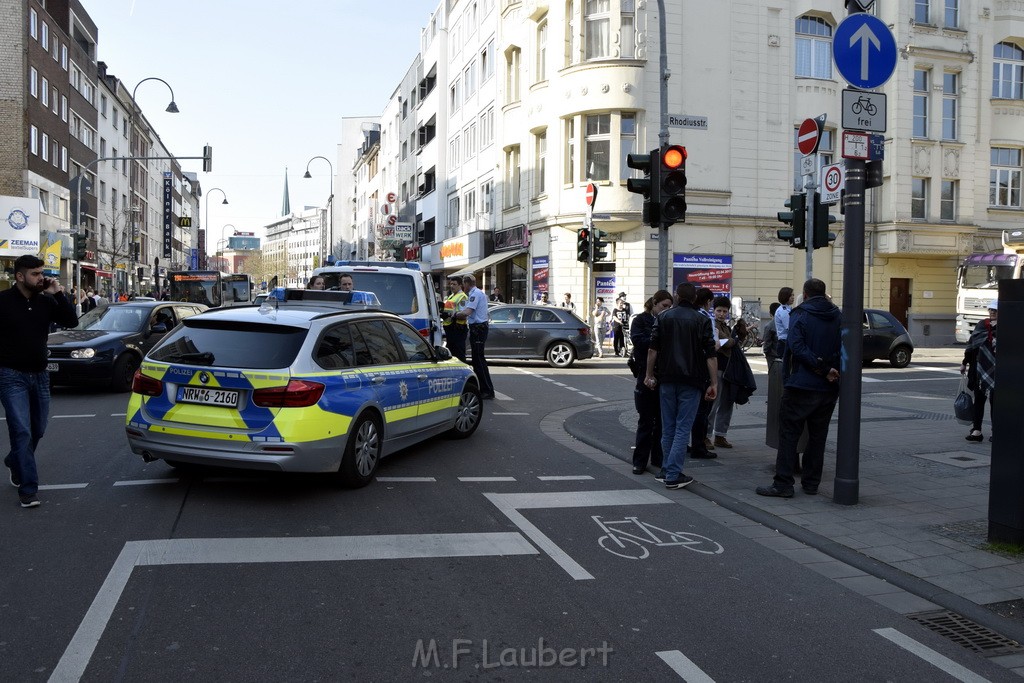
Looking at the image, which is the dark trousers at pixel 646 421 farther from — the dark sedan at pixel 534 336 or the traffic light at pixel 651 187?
the dark sedan at pixel 534 336

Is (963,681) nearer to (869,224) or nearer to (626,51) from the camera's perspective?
(626,51)

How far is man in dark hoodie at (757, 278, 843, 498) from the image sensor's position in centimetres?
720

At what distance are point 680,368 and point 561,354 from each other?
13472 millimetres

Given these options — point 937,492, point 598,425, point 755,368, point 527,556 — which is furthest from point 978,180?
point 527,556

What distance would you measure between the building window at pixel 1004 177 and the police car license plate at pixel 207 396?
111ft

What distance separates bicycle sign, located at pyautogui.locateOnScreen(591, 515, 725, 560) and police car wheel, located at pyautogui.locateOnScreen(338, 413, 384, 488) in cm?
204

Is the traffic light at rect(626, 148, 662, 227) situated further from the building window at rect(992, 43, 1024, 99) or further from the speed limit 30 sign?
the building window at rect(992, 43, 1024, 99)

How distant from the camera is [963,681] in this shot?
12.7 feet

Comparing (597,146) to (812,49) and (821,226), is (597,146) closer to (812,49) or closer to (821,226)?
(812,49)

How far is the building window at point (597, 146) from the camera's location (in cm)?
2880

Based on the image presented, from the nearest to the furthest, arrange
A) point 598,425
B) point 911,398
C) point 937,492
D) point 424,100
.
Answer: point 937,492, point 598,425, point 911,398, point 424,100

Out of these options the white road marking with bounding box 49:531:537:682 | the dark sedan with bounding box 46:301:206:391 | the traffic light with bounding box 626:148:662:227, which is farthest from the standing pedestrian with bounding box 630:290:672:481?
the dark sedan with bounding box 46:301:206:391

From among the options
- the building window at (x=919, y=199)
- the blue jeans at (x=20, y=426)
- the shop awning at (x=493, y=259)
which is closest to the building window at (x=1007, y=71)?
the building window at (x=919, y=199)

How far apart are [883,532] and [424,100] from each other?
52752 millimetres
